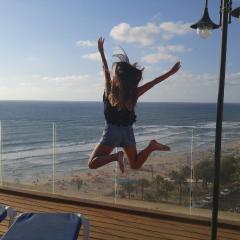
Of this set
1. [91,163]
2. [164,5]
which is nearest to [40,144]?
[164,5]

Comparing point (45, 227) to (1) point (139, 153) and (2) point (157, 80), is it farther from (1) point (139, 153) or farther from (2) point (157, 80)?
(2) point (157, 80)

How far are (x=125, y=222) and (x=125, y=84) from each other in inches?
55.7

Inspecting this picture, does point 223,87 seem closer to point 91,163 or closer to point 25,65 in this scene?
point 91,163

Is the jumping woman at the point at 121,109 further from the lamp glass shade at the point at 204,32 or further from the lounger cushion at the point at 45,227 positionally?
the lounger cushion at the point at 45,227

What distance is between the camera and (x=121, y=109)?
4438 millimetres

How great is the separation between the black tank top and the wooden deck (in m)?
0.84

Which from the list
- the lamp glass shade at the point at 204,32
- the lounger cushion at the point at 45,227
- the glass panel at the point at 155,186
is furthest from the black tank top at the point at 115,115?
the lounger cushion at the point at 45,227

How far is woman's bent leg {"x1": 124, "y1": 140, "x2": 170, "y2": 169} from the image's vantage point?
4598mm

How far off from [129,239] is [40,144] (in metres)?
27.7

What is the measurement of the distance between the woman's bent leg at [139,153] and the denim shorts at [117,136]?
77 millimetres

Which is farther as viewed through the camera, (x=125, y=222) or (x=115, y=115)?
(x=115, y=115)

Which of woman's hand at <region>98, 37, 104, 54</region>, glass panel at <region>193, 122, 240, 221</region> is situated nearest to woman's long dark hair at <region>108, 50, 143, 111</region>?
woman's hand at <region>98, 37, 104, 54</region>

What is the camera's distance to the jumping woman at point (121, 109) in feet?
14.6

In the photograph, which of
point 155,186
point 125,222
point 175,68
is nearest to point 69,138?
point 155,186
